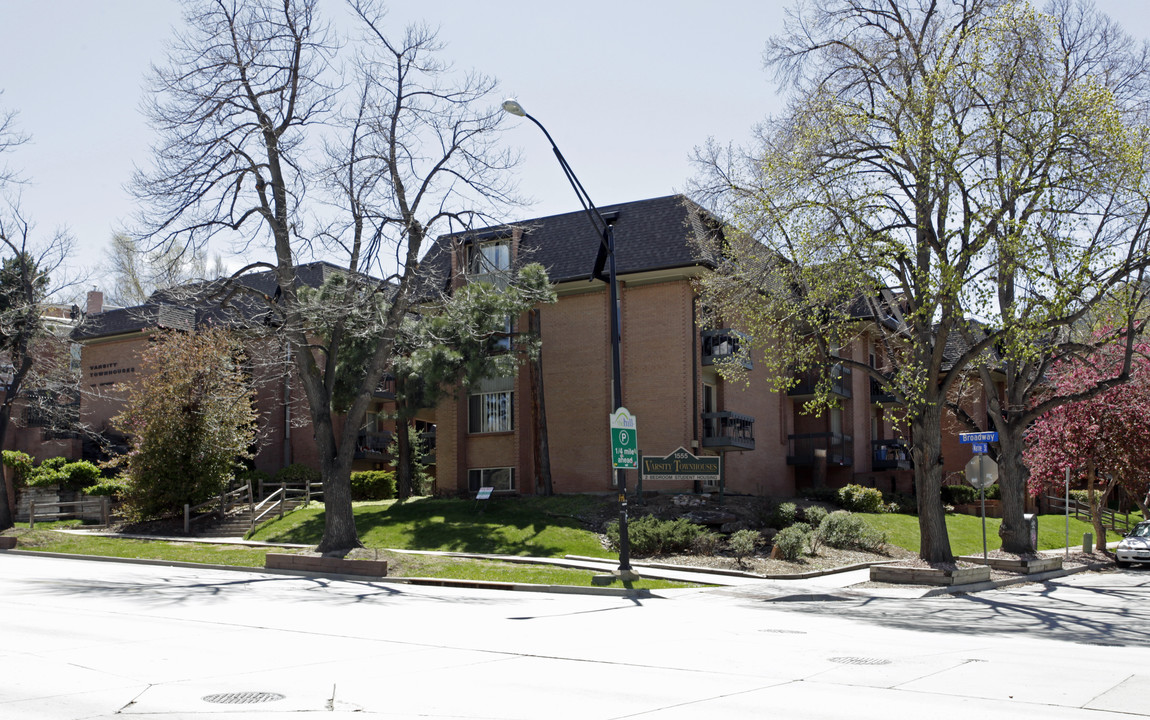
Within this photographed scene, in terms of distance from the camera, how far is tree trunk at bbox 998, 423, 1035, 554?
26.2 meters

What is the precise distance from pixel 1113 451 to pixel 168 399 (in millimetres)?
30950

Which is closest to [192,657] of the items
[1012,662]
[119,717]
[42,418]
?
[119,717]

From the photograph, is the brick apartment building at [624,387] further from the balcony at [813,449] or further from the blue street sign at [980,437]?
the blue street sign at [980,437]

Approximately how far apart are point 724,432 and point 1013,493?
33.7 feet

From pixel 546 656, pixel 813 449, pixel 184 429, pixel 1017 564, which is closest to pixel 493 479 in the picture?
pixel 184 429

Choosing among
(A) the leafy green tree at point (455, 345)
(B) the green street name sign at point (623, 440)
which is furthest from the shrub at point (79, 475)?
(B) the green street name sign at point (623, 440)

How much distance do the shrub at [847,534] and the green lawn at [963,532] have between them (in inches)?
80.5

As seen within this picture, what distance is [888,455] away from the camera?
46.7 meters

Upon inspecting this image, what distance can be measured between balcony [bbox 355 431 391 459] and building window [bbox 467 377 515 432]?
8.94 m

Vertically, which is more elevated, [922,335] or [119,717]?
[922,335]

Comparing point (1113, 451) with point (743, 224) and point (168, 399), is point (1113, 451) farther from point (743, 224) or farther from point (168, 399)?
point (168, 399)

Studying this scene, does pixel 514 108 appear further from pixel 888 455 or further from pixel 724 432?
pixel 888 455

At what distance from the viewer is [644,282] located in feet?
112

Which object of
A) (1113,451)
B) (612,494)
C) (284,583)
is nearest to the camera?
(284,583)
